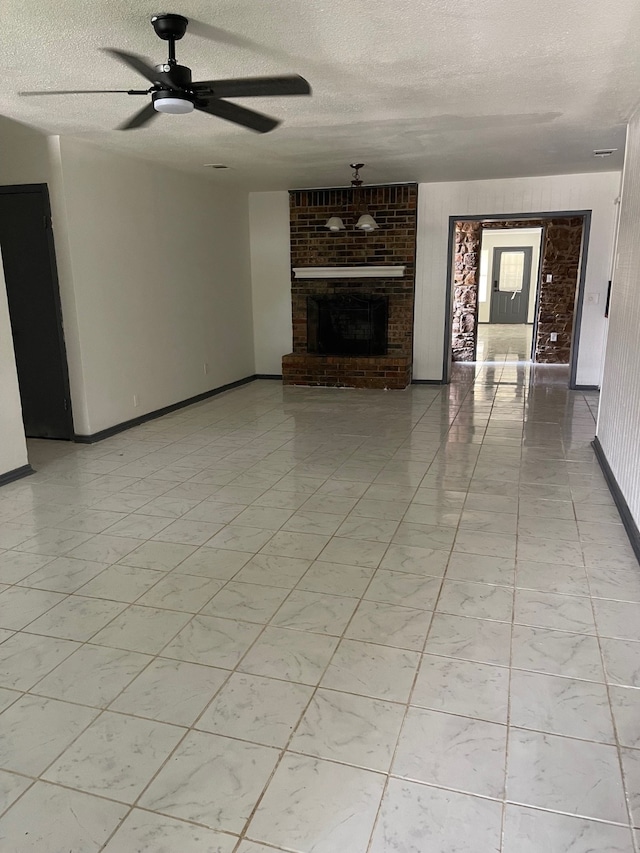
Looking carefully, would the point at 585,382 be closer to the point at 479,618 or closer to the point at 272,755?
the point at 479,618

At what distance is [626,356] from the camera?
144 inches

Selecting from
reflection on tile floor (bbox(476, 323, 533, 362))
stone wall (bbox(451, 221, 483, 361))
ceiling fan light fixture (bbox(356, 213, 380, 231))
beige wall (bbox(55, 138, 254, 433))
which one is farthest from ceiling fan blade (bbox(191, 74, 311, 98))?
reflection on tile floor (bbox(476, 323, 533, 362))

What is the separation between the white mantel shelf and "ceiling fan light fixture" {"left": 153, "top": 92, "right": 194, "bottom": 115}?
4.77m

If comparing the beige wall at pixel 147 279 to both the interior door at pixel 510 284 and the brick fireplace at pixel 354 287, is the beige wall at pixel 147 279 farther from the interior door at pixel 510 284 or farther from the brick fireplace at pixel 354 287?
the interior door at pixel 510 284

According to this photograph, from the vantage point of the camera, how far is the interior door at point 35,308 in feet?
15.5

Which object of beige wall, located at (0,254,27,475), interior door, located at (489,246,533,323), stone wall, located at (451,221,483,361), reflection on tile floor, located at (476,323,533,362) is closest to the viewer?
beige wall, located at (0,254,27,475)

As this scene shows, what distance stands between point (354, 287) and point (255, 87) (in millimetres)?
4921

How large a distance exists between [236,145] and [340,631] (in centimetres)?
394

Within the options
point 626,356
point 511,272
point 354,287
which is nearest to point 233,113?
point 626,356

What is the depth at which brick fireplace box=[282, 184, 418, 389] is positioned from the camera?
7230 mm

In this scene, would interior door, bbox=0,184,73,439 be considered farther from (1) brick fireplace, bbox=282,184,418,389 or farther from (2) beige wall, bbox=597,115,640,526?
(2) beige wall, bbox=597,115,640,526

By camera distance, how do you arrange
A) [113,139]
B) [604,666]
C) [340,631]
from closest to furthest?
[604,666] < [340,631] < [113,139]

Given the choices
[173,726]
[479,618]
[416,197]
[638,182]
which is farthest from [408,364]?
[173,726]

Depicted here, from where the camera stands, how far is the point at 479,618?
2.40 metres
